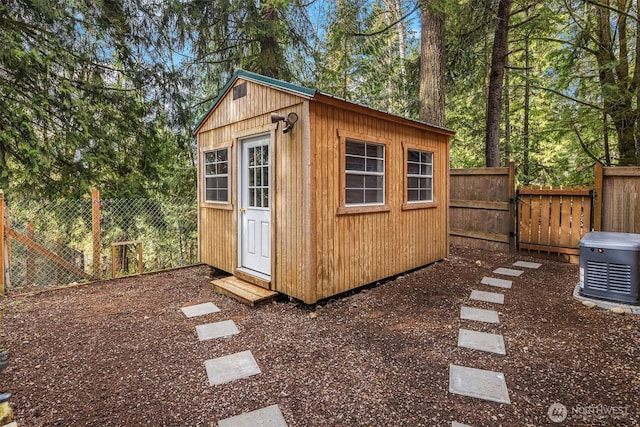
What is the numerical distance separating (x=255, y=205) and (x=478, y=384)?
10.6ft

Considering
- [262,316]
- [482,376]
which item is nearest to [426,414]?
[482,376]

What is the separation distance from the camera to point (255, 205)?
4.45 meters

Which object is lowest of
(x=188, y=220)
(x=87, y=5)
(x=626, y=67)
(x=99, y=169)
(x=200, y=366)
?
(x=200, y=366)

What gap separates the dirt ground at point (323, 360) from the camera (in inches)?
77.7

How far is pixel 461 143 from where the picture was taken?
11297 mm

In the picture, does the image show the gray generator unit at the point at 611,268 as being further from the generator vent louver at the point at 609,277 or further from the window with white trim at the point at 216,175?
the window with white trim at the point at 216,175

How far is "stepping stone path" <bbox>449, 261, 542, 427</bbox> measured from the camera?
2.13 m

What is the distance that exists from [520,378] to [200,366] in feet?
7.73

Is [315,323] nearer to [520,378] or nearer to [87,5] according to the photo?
[520,378]

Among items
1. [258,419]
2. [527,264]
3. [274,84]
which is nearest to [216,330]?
[258,419]

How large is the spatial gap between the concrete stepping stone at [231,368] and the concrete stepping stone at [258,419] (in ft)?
1.41

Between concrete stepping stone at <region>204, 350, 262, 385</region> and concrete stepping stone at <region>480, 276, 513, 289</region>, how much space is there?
350 centimetres

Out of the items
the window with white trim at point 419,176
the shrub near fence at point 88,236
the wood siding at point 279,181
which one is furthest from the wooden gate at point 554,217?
the shrub near fence at point 88,236

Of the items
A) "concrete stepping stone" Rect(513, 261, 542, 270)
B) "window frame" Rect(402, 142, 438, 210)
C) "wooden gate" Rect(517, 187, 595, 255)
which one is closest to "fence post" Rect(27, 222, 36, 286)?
"window frame" Rect(402, 142, 438, 210)
